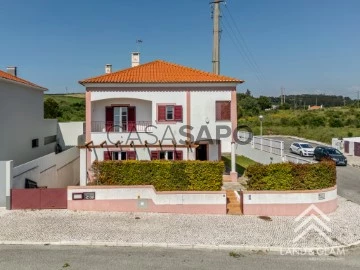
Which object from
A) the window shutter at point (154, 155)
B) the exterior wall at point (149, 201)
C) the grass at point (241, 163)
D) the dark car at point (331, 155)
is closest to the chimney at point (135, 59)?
the window shutter at point (154, 155)

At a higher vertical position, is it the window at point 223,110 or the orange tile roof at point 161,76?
the orange tile roof at point 161,76

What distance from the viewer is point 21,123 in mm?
22594

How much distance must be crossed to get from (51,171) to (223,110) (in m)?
12.4

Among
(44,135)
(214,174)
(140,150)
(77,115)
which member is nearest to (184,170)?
(214,174)

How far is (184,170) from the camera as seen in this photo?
56.0 ft

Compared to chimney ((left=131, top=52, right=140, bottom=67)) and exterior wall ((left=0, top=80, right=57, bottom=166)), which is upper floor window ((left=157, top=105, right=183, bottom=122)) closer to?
chimney ((left=131, top=52, right=140, bottom=67))

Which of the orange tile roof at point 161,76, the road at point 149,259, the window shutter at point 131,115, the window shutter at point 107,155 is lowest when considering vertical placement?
the road at point 149,259

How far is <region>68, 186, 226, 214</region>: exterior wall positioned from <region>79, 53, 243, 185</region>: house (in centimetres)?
614

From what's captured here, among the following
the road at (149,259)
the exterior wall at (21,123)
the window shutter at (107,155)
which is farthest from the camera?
the window shutter at (107,155)

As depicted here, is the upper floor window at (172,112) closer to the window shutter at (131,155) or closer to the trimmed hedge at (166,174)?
the window shutter at (131,155)

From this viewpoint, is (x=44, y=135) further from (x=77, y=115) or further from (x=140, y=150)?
(x=77, y=115)

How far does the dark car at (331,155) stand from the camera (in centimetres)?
3253

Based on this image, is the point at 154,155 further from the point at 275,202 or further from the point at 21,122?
the point at 21,122

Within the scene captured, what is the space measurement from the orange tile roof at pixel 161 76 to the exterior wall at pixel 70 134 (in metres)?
8.24
